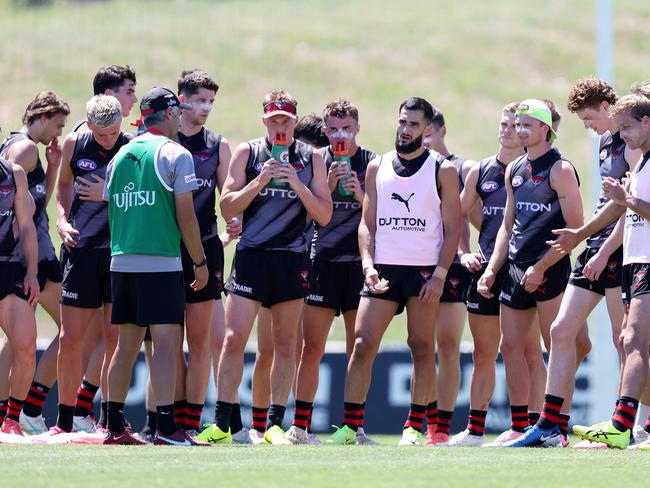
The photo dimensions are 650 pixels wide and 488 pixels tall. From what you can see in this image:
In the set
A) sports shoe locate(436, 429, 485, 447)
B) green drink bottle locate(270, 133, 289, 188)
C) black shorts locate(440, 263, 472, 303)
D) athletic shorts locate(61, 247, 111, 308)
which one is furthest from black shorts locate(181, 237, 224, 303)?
sports shoe locate(436, 429, 485, 447)

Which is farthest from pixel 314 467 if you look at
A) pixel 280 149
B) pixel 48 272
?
pixel 48 272

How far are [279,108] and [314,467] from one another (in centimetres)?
308

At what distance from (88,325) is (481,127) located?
102 ft

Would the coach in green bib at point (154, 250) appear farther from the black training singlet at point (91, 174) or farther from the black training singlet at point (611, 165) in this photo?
the black training singlet at point (611, 165)

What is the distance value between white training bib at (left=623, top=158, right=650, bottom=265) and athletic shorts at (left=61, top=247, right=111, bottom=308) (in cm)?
369

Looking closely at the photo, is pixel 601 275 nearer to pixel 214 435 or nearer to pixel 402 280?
pixel 402 280

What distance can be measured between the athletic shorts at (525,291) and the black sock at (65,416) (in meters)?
3.27

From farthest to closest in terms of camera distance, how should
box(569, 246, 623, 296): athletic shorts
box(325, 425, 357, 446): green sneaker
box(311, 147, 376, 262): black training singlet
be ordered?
1. box(311, 147, 376, 262): black training singlet
2. box(325, 425, 357, 446): green sneaker
3. box(569, 246, 623, 296): athletic shorts

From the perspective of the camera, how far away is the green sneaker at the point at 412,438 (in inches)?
401

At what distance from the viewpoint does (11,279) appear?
9750mm

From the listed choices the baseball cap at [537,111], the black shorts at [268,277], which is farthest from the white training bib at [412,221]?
the baseball cap at [537,111]

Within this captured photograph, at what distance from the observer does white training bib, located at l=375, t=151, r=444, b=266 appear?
10.0 meters

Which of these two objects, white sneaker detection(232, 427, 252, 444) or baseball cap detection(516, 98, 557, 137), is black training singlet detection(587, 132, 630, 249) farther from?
white sneaker detection(232, 427, 252, 444)

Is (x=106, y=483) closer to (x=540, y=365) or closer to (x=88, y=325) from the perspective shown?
(x=88, y=325)
